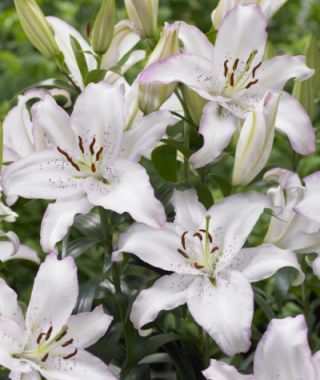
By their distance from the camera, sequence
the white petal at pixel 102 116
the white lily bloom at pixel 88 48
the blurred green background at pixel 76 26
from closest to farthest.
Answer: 1. the white petal at pixel 102 116
2. the white lily bloom at pixel 88 48
3. the blurred green background at pixel 76 26

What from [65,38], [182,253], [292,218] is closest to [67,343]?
[182,253]

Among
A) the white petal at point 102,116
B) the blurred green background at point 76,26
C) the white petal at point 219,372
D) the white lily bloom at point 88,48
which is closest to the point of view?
the white petal at point 219,372

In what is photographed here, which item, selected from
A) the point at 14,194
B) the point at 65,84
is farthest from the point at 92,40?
the point at 14,194

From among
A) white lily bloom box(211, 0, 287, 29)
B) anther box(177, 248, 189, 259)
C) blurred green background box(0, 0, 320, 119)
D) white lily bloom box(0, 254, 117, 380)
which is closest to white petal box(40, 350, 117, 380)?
white lily bloom box(0, 254, 117, 380)

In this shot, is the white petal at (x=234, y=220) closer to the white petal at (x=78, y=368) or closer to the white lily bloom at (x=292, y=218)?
the white lily bloom at (x=292, y=218)

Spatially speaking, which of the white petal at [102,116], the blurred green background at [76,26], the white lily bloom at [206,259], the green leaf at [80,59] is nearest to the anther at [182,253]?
the white lily bloom at [206,259]

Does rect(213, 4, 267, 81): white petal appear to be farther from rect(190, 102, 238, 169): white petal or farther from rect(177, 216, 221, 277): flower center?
rect(177, 216, 221, 277): flower center

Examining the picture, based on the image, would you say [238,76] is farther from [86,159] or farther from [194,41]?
[86,159]
